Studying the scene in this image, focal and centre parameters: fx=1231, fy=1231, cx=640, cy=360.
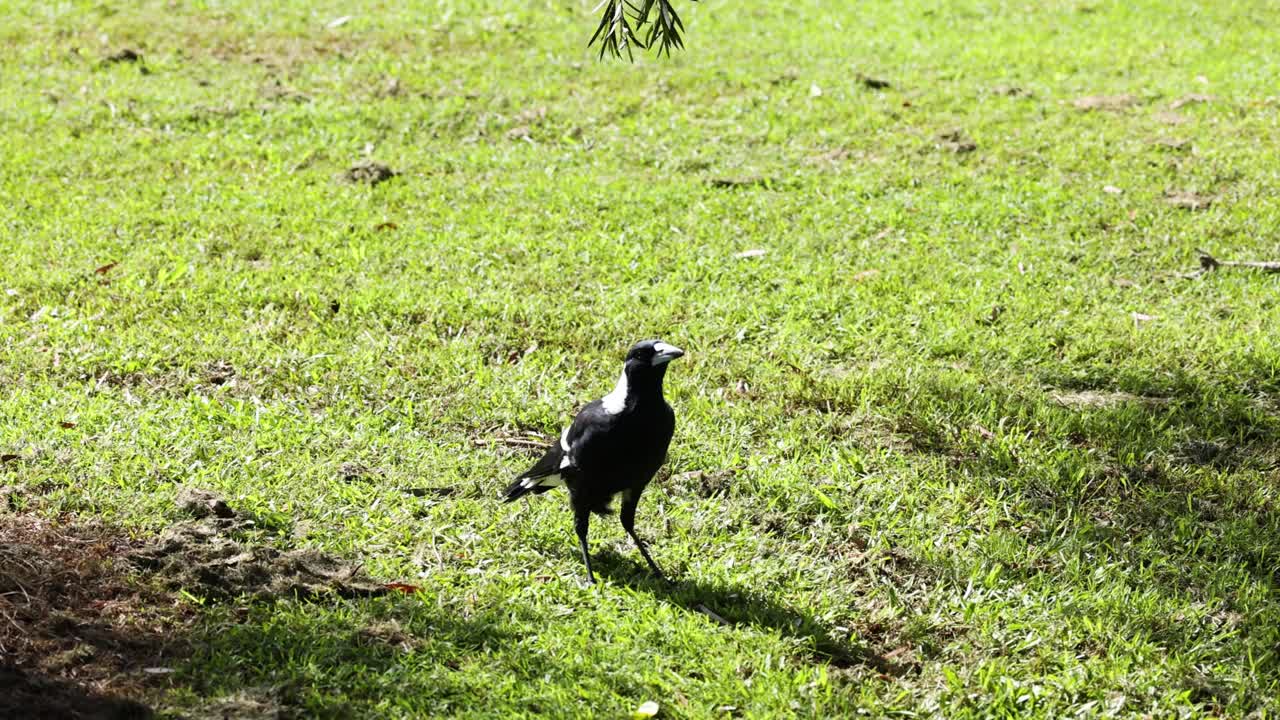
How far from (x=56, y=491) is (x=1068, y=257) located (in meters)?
6.20

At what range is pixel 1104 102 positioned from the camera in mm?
11117

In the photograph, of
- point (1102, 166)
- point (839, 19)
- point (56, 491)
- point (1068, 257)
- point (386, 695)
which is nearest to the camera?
point (386, 695)

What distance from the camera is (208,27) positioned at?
12.9 meters

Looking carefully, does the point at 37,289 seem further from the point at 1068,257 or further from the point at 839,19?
the point at 839,19

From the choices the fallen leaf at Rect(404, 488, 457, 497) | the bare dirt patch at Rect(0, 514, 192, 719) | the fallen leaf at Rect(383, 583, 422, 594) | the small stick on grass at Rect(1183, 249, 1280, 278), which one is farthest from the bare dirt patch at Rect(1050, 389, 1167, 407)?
the bare dirt patch at Rect(0, 514, 192, 719)

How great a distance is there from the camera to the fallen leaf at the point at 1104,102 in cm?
1102

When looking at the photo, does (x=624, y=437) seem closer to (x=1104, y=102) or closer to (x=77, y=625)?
(x=77, y=625)

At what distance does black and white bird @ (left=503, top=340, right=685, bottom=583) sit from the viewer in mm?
4578

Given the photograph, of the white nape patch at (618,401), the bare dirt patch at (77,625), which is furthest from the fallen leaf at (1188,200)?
the bare dirt patch at (77,625)

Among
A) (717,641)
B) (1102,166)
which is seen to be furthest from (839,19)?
(717,641)

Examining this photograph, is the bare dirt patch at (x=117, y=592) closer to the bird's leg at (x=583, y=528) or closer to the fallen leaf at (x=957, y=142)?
the bird's leg at (x=583, y=528)

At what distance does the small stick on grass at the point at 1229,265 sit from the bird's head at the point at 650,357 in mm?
4792

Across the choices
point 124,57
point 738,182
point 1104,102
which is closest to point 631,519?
point 738,182

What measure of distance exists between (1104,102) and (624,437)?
8.22 meters
